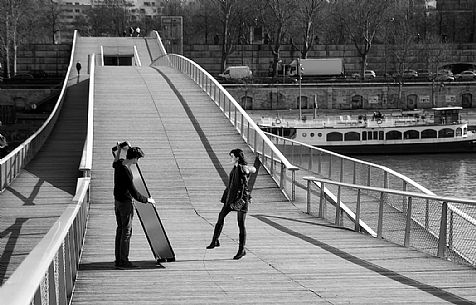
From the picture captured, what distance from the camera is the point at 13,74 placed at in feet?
305

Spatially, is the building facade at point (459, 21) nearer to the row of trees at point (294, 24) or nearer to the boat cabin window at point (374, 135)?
the row of trees at point (294, 24)

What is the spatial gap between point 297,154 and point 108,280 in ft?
70.2

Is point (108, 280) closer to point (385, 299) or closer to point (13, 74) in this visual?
point (385, 299)

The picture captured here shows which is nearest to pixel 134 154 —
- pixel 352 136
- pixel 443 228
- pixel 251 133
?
pixel 443 228

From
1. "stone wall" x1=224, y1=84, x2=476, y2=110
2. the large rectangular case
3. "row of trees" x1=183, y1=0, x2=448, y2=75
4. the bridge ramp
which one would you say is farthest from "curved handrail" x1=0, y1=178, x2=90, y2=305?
"row of trees" x1=183, y1=0, x2=448, y2=75

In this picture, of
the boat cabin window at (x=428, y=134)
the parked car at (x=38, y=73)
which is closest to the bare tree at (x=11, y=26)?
the parked car at (x=38, y=73)

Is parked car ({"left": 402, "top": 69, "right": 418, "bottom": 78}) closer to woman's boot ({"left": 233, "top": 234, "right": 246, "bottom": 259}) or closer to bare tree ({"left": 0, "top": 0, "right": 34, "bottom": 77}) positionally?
bare tree ({"left": 0, "top": 0, "right": 34, "bottom": 77})

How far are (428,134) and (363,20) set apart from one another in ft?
120

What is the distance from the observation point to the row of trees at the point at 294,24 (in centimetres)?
9662

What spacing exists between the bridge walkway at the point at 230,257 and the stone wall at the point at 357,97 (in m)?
57.6

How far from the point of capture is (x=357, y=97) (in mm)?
87688

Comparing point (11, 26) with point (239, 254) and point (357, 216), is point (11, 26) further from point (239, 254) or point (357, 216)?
point (239, 254)

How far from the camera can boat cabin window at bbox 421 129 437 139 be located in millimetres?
66062

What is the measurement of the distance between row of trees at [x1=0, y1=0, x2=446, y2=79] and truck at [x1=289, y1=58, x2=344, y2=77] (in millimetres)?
1613
